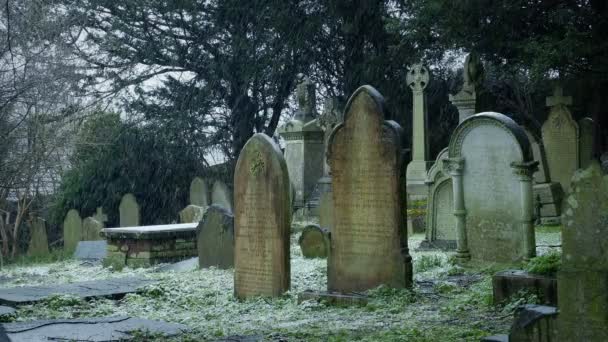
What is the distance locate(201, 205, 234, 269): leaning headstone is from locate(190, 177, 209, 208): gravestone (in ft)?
32.1

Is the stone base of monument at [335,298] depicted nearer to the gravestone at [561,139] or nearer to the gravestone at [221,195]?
the gravestone at [561,139]

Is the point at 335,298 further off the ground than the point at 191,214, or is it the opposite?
the point at 191,214

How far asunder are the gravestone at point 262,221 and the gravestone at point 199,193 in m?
12.7

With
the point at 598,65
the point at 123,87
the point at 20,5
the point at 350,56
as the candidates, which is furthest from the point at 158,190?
the point at 598,65

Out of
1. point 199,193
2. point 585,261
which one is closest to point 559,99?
point 199,193

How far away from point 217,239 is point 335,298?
163 inches

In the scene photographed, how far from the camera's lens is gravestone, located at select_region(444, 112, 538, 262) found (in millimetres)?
9320

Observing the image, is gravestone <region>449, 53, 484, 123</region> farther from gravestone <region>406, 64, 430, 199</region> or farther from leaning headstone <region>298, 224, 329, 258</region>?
leaning headstone <region>298, 224, 329, 258</region>

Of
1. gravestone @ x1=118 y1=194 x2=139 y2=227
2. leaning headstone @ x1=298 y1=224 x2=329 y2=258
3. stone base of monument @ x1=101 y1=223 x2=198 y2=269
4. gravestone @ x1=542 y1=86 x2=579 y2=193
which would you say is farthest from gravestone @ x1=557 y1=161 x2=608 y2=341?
gravestone @ x1=118 y1=194 x2=139 y2=227

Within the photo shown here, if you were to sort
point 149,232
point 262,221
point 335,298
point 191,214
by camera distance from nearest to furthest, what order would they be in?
point 335,298
point 262,221
point 149,232
point 191,214

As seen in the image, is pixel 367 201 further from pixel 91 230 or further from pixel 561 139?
pixel 91 230

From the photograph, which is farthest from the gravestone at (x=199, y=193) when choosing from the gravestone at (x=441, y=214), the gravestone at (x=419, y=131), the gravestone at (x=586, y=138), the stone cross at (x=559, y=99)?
the gravestone at (x=441, y=214)

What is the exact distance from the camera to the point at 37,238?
19609 millimetres

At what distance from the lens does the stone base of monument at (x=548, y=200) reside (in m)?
16.1
